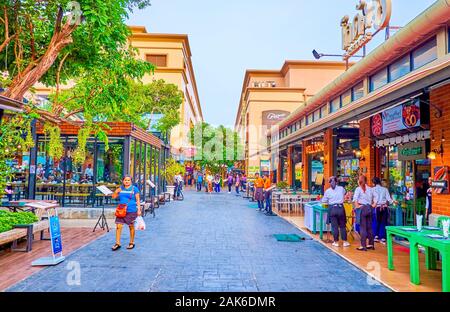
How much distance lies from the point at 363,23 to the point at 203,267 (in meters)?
8.49

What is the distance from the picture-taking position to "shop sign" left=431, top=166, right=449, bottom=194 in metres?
6.95

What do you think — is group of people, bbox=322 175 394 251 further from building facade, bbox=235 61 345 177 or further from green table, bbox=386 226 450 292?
building facade, bbox=235 61 345 177

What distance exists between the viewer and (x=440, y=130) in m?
7.41

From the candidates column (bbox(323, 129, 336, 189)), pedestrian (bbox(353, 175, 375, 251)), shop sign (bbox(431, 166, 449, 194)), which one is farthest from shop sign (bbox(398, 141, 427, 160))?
column (bbox(323, 129, 336, 189))

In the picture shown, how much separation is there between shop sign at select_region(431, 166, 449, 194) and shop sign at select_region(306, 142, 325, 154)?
859 centimetres

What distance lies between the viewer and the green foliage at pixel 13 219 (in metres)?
6.83

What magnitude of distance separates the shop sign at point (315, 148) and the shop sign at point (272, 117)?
24204 mm

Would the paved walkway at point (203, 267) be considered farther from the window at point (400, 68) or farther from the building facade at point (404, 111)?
the window at point (400, 68)

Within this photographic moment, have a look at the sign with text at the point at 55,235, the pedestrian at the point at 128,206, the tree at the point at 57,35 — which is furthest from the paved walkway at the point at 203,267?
the tree at the point at 57,35

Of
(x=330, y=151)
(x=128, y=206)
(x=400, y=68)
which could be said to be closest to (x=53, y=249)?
(x=128, y=206)
